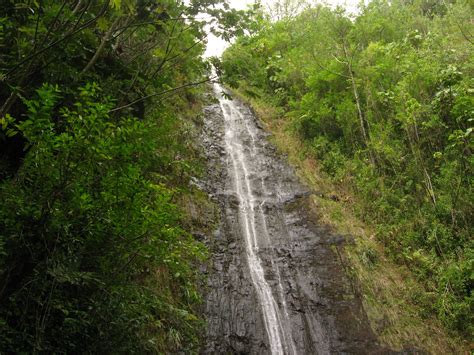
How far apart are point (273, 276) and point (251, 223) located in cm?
206

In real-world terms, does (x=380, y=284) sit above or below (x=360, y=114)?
below

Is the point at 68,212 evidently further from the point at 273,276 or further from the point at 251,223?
the point at 251,223

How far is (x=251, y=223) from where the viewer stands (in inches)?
421

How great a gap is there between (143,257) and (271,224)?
6.93m

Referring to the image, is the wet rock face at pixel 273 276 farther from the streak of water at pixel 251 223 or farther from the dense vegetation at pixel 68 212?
the dense vegetation at pixel 68 212

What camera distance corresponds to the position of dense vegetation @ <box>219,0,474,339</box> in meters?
8.38

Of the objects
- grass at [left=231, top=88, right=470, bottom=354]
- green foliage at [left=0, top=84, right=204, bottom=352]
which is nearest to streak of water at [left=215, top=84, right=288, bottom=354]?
grass at [left=231, top=88, right=470, bottom=354]

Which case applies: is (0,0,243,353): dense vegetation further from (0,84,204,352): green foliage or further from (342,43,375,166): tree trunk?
(342,43,375,166): tree trunk

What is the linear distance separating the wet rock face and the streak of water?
23 mm

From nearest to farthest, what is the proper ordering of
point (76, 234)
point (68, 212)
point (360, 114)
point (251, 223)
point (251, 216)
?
point (68, 212), point (76, 234), point (251, 223), point (251, 216), point (360, 114)

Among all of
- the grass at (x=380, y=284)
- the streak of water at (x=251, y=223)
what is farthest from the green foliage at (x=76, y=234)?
the grass at (x=380, y=284)

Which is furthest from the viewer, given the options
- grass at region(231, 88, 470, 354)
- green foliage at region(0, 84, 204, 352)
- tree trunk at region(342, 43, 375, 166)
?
tree trunk at region(342, 43, 375, 166)

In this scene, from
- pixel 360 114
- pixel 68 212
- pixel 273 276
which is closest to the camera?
pixel 68 212

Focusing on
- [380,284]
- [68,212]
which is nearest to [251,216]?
[380,284]
